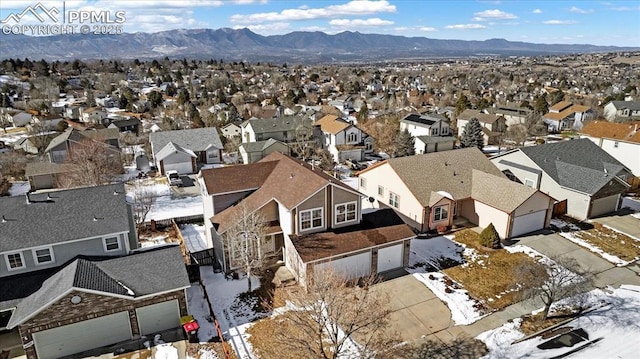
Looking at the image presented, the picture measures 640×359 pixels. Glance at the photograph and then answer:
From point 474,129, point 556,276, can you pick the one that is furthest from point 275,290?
point 474,129

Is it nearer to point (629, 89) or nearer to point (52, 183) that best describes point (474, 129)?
point (52, 183)

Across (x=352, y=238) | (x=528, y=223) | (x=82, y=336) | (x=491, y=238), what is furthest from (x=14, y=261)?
(x=528, y=223)

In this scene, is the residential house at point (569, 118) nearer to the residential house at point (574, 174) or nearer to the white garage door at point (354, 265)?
the residential house at point (574, 174)

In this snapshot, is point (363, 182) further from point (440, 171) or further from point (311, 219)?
point (311, 219)

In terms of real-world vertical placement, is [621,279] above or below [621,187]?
below

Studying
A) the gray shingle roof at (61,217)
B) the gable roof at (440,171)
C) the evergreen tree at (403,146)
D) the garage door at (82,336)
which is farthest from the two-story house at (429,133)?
the garage door at (82,336)

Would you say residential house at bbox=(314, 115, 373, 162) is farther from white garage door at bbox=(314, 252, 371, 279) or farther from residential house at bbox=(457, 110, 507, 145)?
white garage door at bbox=(314, 252, 371, 279)

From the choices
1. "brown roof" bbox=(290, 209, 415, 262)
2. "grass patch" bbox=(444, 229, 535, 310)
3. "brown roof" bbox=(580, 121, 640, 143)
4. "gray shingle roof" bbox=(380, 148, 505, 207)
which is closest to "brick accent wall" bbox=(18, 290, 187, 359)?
"brown roof" bbox=(290, 209, 415, 262)
